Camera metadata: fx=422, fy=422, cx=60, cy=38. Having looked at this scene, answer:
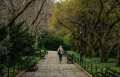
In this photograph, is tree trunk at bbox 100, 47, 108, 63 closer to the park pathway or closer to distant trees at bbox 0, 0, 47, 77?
the park pathway

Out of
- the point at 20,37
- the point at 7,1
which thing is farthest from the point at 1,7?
the point at 20,37

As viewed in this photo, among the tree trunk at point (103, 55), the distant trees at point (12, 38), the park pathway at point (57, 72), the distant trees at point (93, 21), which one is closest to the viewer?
the distant trees at point (12, 38)

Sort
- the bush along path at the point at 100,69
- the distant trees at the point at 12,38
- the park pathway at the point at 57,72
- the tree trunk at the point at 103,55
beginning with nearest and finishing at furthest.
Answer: the distant trees at the point at 12,38
the bush along path at the point at 100,69
the park pathway at the point at 57,72
the tree trunk at the point at 103,55

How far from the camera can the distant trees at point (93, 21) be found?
4547cm

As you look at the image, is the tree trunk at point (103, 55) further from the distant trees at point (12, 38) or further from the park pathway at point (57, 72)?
the distant trees at point (12, 38)

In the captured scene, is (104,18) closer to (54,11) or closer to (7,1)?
(7,1)

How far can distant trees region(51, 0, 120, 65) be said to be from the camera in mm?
45469

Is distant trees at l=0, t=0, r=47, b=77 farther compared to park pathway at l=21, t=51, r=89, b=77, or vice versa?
park pathway at l=21, t=51, r=89, b=77

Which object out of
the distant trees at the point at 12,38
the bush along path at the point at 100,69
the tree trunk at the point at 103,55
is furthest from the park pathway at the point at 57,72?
the tree trunk at the point at 103,55

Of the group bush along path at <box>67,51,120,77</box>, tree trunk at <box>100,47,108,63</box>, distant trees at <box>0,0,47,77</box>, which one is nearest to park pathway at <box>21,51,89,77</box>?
bush along path at <box>67,51,120,77</box>

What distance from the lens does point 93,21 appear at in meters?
56.7

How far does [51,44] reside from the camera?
123 metres

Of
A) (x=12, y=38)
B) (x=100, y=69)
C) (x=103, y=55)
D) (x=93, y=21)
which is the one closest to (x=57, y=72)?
(x=100, y=69)

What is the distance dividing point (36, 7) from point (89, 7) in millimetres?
6463
